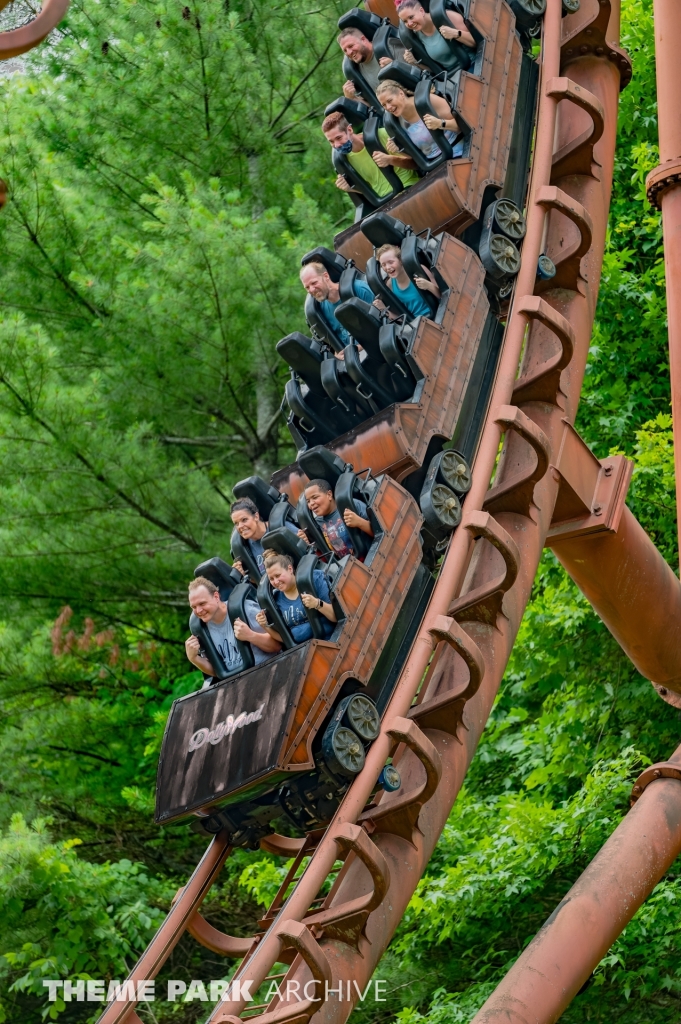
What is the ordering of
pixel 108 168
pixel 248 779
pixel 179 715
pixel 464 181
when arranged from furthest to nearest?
pixel 108 168
pixel 464 181
pixel 179 715
pixel 248 779

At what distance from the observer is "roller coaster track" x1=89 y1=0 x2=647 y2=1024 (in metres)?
5.42

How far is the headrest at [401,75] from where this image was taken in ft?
25.9

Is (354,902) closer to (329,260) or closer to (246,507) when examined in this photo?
(246,507)

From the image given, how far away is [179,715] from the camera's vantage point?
6340 mm

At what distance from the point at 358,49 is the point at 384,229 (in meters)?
1.94

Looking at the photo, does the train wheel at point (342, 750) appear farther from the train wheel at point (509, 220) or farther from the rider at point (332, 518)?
the train wheel at point (509, 220)

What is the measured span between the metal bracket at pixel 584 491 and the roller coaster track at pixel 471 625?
10 millimetres

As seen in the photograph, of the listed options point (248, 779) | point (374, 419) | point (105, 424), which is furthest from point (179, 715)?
point (105, 424)

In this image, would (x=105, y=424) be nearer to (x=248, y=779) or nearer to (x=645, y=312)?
(x=645, y=312)

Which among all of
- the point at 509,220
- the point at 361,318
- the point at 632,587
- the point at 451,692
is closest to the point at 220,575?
the point at 451,692

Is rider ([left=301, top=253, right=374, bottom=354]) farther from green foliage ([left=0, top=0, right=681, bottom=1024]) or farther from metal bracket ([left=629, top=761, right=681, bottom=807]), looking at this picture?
metal bracket ([left=629, top=761, right=681, bottom=807])

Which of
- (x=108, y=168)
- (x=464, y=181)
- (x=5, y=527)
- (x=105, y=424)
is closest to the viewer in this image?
(x=464, y=181)

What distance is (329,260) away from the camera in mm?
7418

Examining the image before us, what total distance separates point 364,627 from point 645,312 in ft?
15.3
